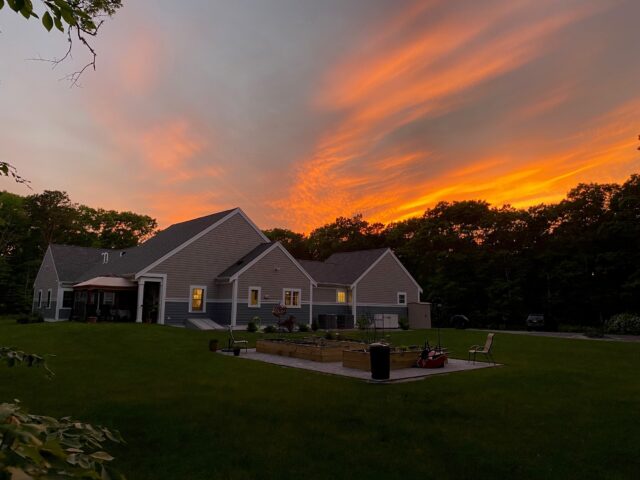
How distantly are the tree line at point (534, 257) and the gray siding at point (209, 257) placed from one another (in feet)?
→ 89.4

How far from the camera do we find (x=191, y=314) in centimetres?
3039

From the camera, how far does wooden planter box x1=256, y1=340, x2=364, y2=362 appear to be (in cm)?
1748

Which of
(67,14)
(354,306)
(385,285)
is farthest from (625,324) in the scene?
(67,14)

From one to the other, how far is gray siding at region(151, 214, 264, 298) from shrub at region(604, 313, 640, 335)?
31.5 metres

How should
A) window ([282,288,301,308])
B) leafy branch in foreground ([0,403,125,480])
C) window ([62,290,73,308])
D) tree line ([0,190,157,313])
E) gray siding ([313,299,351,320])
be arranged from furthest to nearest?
tree line ([0,190,157,313]) < gray siding ([313,299,351,320]) < window ([62,290,73,308]) < window ([282,288,301,308]) < leafy branch in foreground ([0,403,125,480])

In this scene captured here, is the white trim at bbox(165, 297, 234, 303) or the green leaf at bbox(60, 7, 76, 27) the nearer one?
the green leaf at bbox(60, 7, 76, 27)

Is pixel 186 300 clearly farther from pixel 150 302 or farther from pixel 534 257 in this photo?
pixel 534 257

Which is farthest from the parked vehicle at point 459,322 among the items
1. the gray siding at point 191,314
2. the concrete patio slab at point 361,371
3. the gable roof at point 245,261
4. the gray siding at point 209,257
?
the concrete patio slab at point 361,371

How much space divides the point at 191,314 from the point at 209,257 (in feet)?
14.1

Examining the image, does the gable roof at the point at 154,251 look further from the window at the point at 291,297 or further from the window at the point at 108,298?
the window at the point at 291,297

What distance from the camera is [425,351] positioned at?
1623 cm

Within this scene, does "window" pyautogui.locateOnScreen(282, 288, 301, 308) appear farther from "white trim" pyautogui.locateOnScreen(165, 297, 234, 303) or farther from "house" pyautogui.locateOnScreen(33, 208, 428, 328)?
"white trim" pyautogui.locateOnScreen(165, 297, 234, 303)

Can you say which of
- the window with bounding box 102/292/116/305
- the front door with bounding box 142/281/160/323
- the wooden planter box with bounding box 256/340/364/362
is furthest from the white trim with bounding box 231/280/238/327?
the window with bounding box 102/292/116/305

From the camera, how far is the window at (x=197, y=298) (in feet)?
101
